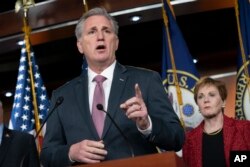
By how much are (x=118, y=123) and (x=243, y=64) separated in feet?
8.22

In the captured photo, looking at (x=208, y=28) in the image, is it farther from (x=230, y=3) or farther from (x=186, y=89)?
(x=186, y=89)

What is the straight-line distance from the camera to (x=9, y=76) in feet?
23.6

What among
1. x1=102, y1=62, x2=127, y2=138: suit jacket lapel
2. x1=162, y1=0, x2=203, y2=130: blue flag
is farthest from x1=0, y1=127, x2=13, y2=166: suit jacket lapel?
x1=162, y1=0, x2=203, y2=130: blue flag

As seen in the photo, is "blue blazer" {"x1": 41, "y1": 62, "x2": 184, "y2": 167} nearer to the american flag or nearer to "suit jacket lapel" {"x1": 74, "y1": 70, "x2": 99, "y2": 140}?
"suit jacket lapel" {"x1": 74, "y1": 70, "x2": 99, "y2": 140}

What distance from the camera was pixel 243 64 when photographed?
4.47 meters

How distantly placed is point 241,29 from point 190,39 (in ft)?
5.56

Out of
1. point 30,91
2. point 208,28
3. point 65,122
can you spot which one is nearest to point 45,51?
point 30,91

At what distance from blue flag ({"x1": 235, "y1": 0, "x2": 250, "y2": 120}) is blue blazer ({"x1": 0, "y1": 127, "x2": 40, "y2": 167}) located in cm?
191

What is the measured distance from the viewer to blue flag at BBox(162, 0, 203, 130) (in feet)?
14.4

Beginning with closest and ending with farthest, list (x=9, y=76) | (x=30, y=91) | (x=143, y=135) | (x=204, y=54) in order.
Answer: (x=143, y=135)
(x=30, y=91)
(x=204, y=54)
(x=9, y=76)

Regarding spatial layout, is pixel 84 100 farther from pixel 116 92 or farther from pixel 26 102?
pixel 26 102

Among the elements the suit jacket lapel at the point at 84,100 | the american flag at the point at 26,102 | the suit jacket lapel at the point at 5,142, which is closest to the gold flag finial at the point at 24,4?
the american flag at the point at 26,102

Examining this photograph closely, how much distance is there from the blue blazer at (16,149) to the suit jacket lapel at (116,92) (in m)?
0.90

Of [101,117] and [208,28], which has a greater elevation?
[208,28]
